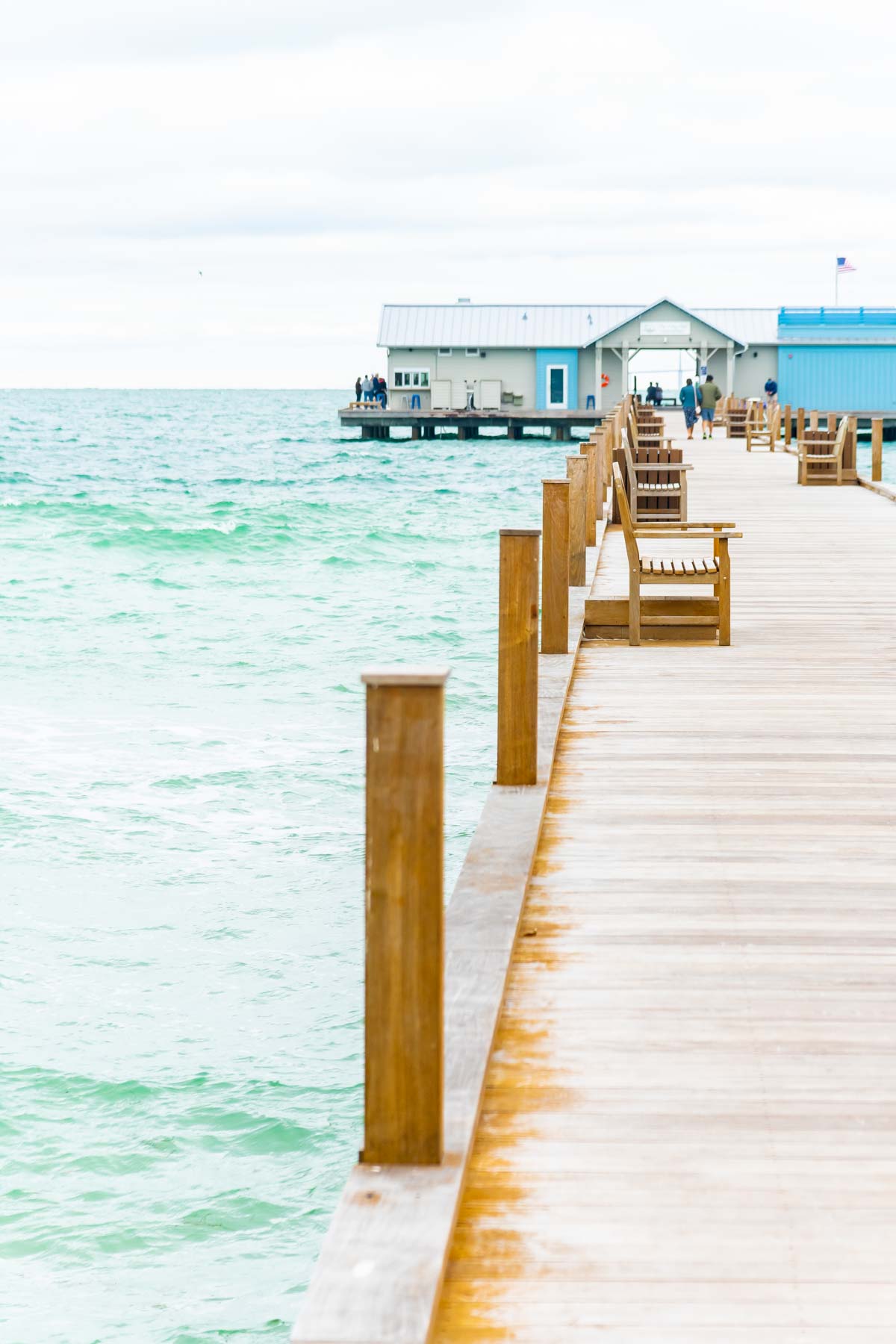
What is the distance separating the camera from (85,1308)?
17.5ft

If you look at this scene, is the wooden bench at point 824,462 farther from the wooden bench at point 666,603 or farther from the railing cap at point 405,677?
the railing cap at point 405,677

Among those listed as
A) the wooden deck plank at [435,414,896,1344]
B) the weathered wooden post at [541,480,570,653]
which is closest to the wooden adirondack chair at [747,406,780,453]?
the weathered wooden post at [541,480,570,653]

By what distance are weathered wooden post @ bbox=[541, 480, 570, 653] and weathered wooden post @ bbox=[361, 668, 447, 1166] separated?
5440mm

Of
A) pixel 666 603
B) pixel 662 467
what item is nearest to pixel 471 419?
pixel 662 467

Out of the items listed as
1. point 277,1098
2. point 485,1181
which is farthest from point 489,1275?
point 277,1098

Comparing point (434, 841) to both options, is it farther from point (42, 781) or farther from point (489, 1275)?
point (42, 781)

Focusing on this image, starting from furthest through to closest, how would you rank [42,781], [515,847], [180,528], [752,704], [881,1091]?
[180,528] < [42,781] < [752,704] < [515,847] < [881,1091]

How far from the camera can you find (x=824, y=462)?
21.2m

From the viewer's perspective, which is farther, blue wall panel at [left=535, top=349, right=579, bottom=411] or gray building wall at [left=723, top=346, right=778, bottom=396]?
blue wall panel at [left=535, top=349, right=579, bottom=411]

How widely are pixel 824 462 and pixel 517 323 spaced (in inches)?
1601

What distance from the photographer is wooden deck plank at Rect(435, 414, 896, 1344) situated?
276 centimetres

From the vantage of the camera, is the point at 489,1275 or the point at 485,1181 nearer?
the point at 489,1275

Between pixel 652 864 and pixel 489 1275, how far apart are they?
2.43 meters

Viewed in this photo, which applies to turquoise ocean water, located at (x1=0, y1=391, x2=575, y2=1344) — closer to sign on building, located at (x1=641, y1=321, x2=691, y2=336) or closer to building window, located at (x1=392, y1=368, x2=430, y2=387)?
sign on building, located at (x1=641, y1=321, x2=691, y2=336)
